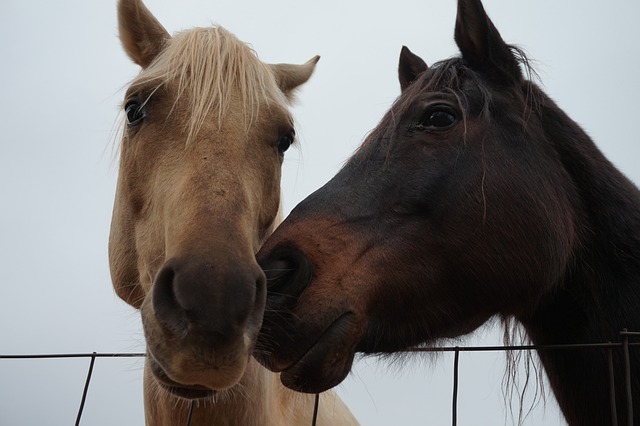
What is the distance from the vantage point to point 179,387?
2.77 metres

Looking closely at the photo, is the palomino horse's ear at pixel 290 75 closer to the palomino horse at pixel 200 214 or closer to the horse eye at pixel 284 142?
the palomino horse at pixel 200 214

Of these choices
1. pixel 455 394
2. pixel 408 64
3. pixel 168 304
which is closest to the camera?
pixel 168 304

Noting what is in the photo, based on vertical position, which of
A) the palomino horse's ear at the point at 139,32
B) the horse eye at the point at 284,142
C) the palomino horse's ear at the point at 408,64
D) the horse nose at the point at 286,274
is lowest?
the horse nose at the point at 286,274

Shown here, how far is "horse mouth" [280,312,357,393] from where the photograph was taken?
9.24 feet

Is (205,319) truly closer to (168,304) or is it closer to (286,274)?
(168,304)

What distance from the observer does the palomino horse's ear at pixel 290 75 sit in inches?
173

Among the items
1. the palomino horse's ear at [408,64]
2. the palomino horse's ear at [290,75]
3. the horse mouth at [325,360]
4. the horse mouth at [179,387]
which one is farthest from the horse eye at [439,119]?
the horse mouth at [179,387]

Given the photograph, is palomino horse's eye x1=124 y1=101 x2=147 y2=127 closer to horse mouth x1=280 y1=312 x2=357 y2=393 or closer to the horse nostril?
the horse nostril

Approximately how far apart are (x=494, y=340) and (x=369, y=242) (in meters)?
1.22

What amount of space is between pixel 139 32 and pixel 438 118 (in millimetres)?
1962

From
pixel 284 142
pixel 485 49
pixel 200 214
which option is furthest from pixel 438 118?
pixel 200 214

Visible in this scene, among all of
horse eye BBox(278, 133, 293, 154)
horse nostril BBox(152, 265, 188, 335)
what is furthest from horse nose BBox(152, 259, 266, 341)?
horse eye BBox(278, 133, 293, 154)

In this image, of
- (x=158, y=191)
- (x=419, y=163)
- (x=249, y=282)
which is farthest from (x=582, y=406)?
(x=158, y=191)

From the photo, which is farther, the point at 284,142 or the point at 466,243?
the point at 284,142
